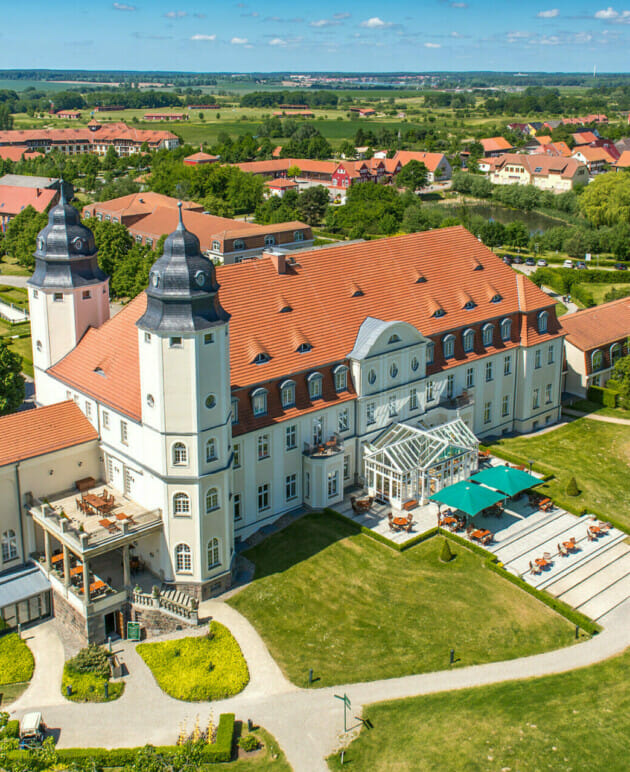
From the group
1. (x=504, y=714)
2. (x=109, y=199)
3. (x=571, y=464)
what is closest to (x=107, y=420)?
(x=504, y=714)

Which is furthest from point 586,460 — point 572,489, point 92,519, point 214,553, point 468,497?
point 92,519

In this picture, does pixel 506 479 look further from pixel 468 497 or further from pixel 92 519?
pixel 92 519

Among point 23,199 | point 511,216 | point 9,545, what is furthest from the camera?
point 511,216

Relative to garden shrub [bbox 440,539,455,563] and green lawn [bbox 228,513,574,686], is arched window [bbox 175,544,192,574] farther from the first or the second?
garden shrub [bbox 440,539,455,563]

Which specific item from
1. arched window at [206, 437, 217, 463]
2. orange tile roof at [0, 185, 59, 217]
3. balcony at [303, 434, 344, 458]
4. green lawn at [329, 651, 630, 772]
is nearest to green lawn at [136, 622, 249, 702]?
green lawn at [329, 651, 630, 772]

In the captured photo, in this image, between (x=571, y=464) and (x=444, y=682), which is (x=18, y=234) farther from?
(x=444, y=682)

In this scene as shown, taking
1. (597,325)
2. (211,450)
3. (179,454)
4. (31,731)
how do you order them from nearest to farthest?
(31,731) → (179,454) → (211,450) → (597,325)

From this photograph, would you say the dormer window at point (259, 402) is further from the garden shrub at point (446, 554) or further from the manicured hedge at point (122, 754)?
the manicured hedge at point (122, 754)

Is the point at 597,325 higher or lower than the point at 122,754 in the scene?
higher
